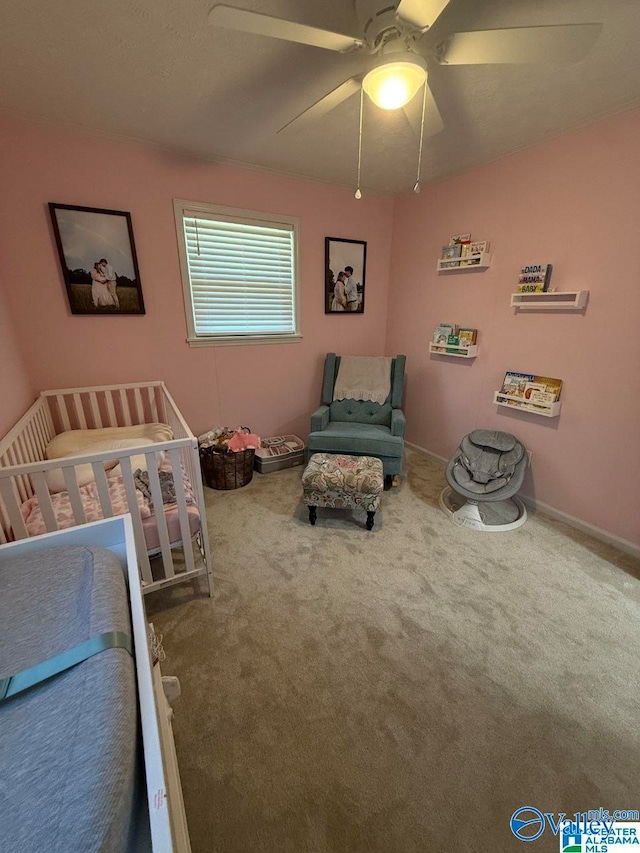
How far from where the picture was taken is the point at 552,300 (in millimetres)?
2348

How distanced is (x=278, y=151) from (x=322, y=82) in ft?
3.00

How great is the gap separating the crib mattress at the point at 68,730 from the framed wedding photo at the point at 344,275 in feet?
10.2

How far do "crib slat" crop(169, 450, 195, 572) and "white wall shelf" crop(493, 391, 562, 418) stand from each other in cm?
235

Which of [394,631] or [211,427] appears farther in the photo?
[211,427]

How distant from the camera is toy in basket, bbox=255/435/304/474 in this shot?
10.3ft

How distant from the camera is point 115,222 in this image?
93.7 inches

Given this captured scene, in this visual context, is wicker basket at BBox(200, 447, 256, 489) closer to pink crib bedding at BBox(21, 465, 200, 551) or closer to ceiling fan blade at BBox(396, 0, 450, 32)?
pink crib bedding at BBox(21, 465, 200, 551)

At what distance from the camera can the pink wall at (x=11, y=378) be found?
183 centimetres

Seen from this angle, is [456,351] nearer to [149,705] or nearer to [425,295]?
[425,295]

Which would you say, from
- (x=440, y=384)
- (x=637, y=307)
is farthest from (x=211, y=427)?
(x=637, y=307)

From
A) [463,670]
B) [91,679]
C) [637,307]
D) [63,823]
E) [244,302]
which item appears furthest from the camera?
[244,302]

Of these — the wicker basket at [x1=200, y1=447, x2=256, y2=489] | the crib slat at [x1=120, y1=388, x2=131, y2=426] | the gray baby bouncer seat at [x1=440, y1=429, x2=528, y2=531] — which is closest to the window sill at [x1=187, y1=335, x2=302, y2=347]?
the crib slat at [x1=120, y1=388, x2=131, y2=426]

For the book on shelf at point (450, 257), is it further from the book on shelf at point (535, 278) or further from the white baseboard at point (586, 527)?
the white baseboard at point (586, 527)

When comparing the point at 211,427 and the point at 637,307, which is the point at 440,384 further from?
the point at 211,427
